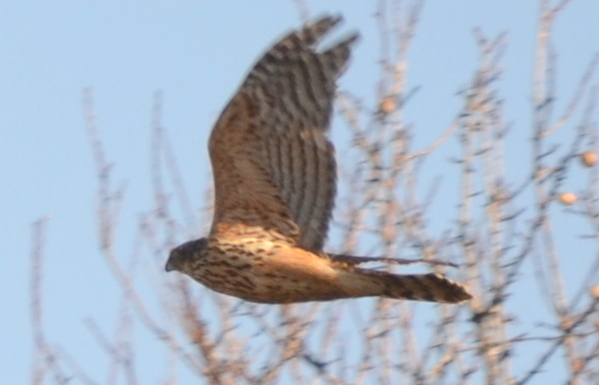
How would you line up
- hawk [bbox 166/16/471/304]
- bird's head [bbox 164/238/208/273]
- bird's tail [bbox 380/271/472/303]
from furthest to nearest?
bird's head [bbox 164/238/208/273]
hawk [bbox 166/16/471/304]
bird's tail [bbox 380/271/472/303]

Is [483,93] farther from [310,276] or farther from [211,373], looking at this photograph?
[211,373]

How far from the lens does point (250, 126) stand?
596cm

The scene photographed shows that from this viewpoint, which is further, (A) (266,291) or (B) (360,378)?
(A) (266,291)

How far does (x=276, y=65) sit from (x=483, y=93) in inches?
33.8

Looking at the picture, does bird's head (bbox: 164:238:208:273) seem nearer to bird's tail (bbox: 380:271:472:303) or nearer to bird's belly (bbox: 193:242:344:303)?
Result: bird's belly (bbox: 193:242:344:303)

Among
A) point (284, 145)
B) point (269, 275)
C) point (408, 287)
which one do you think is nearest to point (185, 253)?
point (269, 275)

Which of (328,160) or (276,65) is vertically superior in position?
(276,65)

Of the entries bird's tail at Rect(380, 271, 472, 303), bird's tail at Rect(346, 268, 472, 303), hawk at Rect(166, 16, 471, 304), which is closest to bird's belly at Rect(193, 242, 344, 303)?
hawk at Rect(166, 16, 471, 304)

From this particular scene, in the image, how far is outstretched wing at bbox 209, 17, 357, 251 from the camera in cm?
591

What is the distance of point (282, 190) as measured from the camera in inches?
243

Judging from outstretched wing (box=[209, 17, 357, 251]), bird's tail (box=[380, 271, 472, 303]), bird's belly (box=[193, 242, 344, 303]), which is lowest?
bird's tail (box=[380, 271, 472, 303])

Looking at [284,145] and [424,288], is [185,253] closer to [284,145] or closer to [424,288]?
[284,145]

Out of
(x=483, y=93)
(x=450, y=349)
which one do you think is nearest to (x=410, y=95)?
(x=483, y=93)

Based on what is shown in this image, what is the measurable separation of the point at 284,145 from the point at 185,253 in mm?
666
